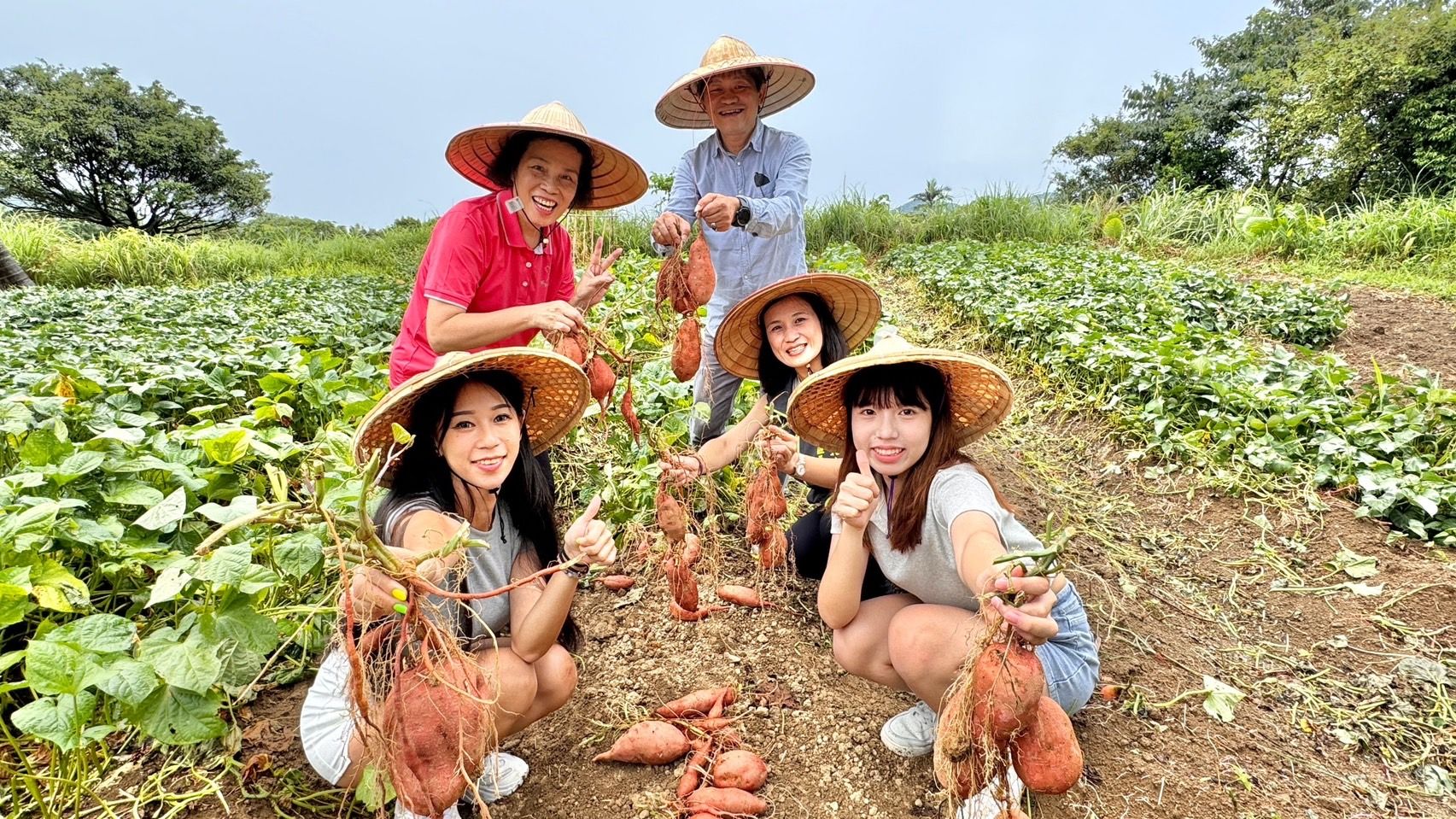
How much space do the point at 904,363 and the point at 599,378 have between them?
2.89 ft

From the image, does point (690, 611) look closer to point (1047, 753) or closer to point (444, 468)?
point (444, 468)

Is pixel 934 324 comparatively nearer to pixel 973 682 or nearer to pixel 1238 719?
pixel 1238 719

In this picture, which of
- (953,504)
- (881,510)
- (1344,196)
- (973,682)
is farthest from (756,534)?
(1344,196)

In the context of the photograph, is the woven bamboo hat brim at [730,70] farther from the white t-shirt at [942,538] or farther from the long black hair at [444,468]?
the white t-shirt at [942,538]

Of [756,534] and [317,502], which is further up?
[317,502]

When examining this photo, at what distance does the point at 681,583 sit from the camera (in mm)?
1907

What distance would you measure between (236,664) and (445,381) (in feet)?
2.21

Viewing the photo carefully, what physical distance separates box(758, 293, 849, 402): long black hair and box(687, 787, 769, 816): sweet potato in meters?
1.18

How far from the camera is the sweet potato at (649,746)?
5.54ft

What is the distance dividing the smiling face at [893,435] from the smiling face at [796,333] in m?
0.65

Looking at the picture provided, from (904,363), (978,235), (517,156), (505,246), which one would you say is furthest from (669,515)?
(978,235)

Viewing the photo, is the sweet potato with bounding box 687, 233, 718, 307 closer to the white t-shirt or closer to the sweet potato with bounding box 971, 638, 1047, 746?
the white t-shirt

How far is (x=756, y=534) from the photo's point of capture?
2086mm

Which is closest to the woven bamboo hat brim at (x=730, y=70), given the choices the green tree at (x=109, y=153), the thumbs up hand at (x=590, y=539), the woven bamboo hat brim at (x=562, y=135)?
the woven bamboo hat brim at (x=562, y=135)
